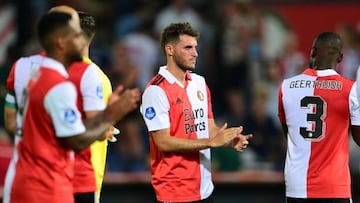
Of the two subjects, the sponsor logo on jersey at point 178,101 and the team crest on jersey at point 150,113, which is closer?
the team crest on jersey at point 150,113

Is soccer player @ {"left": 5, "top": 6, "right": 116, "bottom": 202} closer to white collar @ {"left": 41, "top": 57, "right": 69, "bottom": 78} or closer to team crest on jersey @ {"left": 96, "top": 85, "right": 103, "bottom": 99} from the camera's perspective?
team crest on jersey @ {"left": 96, "top": 85, "right": 103, "bottom": 99}

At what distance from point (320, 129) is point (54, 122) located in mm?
2590

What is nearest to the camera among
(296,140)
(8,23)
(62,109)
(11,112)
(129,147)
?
(62,109)

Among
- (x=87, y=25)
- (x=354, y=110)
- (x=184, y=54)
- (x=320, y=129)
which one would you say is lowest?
(x=320, y=129)

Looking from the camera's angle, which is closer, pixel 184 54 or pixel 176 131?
pixel 176 131

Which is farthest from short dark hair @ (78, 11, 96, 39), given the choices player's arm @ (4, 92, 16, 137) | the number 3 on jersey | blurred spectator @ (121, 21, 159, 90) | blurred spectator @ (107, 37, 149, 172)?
blurred spectator @ (121, 21, 159, 90)

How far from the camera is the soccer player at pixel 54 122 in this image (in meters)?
7.16

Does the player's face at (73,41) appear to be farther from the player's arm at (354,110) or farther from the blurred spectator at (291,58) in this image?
the blurred spectator at (291,58)

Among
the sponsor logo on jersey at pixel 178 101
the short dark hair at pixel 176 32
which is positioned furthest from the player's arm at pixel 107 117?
the short dark hair at pixel 176 32

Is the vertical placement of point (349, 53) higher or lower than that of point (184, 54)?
lower

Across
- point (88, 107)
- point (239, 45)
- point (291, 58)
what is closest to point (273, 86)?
point (291, 58)

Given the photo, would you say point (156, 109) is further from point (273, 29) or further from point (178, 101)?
point (273, 29)

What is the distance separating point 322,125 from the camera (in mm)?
8891

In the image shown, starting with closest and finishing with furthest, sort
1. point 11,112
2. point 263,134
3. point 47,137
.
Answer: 1. point 47,137
2. point 11,112
3. point 263,134
